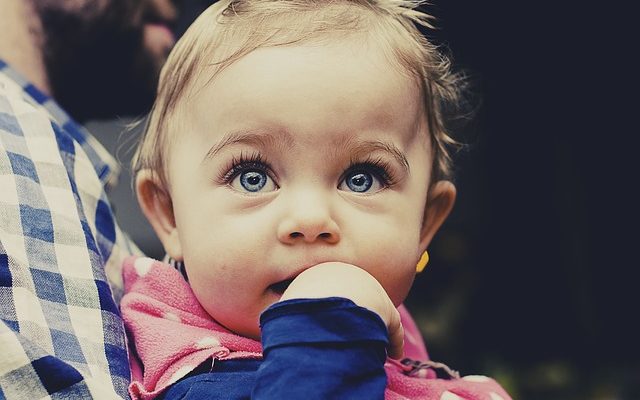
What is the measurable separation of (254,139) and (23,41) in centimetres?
88

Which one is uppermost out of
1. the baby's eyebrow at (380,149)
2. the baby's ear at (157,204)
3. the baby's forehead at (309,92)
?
the baby's forehead at (309,92)

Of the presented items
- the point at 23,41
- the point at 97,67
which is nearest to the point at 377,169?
the point at 23,41

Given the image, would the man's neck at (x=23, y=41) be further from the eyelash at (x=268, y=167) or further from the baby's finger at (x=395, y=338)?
the baby's finger at (x=395, y=338)

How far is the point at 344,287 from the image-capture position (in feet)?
2.94

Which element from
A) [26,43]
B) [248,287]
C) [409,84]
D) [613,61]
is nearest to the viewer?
[248,287]

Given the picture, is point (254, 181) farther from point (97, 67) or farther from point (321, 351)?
point (97, 67)

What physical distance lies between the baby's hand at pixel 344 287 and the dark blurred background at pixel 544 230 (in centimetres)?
332

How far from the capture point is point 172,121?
115 cm

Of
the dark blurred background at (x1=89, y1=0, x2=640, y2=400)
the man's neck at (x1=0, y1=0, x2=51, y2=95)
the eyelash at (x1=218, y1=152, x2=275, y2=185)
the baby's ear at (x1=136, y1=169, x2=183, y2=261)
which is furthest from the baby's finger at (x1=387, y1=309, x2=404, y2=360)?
the dark blurred background at (x1=89, y1=0, x2=640, y2=400)

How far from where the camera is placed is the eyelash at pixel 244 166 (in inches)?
40.2

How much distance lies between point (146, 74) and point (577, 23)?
2.56m

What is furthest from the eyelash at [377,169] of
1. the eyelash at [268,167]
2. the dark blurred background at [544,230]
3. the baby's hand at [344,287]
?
the dark blurred background at [544,230]

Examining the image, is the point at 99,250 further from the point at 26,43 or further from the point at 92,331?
the point at 26,43

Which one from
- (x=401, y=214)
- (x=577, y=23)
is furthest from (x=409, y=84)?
(x=577, y=23)
